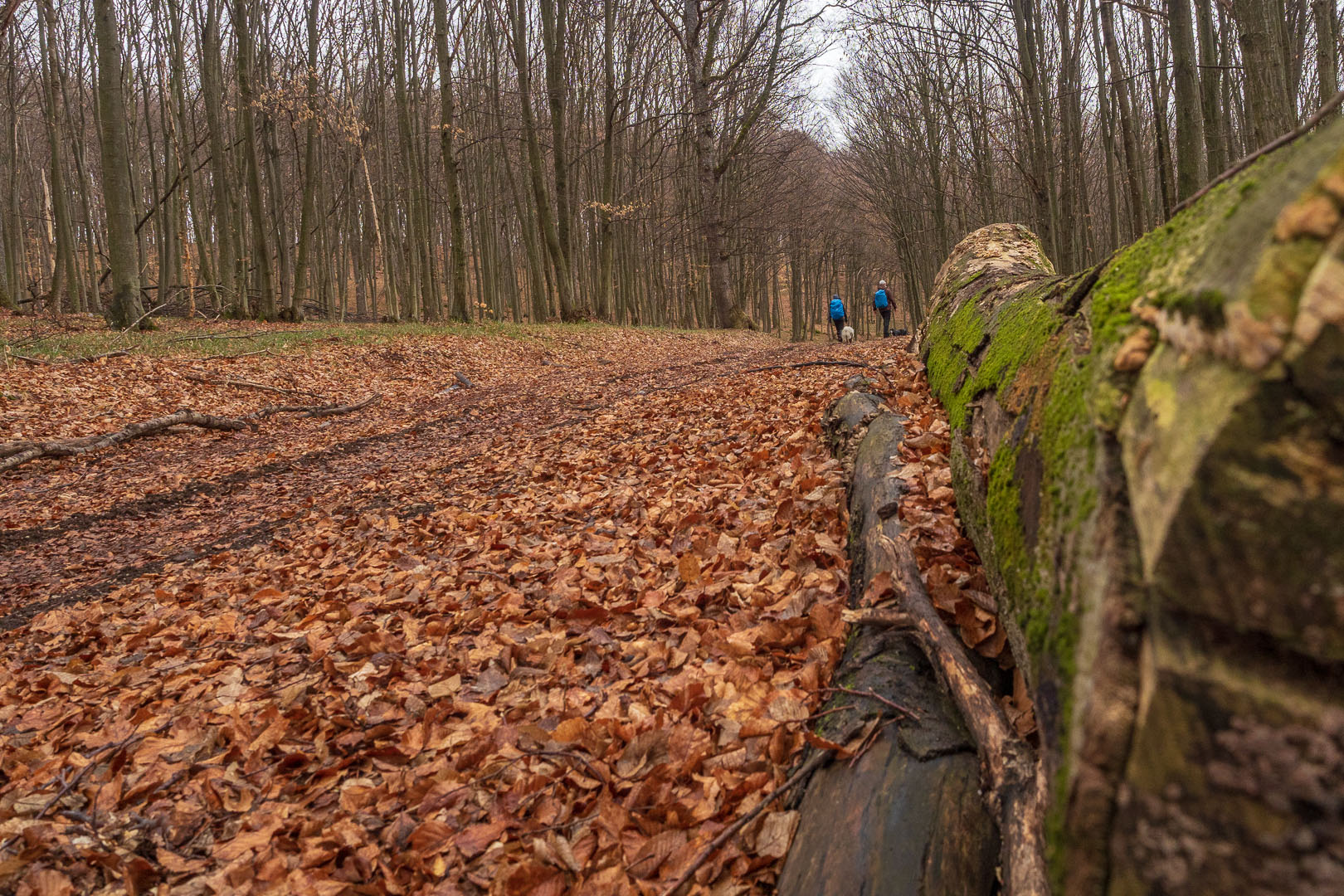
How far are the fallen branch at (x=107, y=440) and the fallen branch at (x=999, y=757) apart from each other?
9342 millimetres

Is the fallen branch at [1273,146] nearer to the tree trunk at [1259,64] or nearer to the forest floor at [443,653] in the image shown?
the forest floor at [443,653]

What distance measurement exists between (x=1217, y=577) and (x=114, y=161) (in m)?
18.3

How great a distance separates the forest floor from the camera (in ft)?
7.75

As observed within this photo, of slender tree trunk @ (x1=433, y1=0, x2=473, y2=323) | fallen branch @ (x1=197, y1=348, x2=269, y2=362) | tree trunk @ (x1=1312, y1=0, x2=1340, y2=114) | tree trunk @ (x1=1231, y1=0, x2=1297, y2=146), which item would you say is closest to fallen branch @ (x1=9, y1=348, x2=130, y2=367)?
fallen branch @ (x1=197, y1=348, x2=269, y2=362)

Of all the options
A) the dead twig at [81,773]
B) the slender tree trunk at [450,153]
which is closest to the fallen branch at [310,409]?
the dead twig at [81,773]

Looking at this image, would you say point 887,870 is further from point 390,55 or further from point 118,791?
point 390,55

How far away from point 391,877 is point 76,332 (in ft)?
54.6

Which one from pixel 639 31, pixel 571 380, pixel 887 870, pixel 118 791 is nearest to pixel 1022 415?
pixel 887 870

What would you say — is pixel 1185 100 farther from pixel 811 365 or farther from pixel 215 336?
pixel 215 336

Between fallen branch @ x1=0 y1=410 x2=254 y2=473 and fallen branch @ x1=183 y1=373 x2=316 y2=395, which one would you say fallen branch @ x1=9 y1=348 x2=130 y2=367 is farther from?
fallen branch @ x1=0 y1=410 x2=254 y2=473

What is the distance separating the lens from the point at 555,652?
3.34 m

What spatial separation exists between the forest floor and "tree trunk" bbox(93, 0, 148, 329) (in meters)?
8.08

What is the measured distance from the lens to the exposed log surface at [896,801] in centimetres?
169

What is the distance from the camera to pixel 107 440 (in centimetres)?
852
